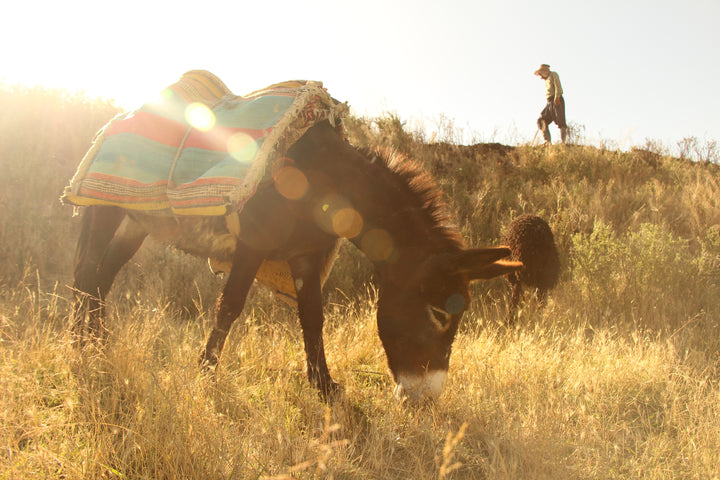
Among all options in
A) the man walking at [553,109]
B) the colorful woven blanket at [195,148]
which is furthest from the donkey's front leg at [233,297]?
the man walking at [553,109]

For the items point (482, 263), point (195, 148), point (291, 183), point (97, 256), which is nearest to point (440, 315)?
point (482, 263)

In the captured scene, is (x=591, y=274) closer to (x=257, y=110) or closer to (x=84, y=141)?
(x=257, y=110)

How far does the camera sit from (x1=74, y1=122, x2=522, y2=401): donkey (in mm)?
2535

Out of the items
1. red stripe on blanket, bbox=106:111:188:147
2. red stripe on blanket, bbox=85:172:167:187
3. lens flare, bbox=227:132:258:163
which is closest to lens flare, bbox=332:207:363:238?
lens flare, bbox=227:132:258:163

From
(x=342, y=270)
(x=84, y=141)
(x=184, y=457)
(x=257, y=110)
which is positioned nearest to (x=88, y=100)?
(x=84, y=141)

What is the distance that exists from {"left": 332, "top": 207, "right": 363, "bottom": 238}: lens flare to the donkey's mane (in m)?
0.35

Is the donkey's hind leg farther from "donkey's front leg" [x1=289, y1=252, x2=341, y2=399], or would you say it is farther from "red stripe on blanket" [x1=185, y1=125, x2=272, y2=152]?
"donkey's front leg" [x1=289, y1=252, x2=341, y2=399]

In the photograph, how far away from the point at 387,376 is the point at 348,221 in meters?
1.24

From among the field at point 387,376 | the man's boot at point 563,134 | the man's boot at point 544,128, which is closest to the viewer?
the field at point 387,376

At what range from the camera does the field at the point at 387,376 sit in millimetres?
1926

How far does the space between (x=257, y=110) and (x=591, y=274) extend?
4260 mm

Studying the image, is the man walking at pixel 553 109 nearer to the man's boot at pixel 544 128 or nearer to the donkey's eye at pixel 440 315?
the man's boot at pixel 544 128

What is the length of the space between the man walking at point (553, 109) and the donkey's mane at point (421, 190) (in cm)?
922

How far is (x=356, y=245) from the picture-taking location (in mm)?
2932
